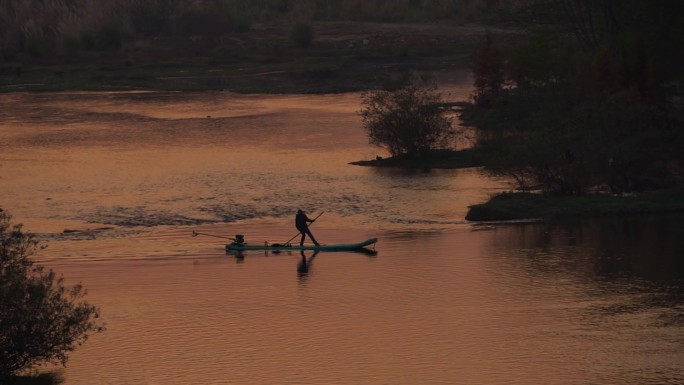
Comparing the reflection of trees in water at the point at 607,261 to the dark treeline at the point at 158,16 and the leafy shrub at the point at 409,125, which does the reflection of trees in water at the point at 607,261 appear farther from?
the dark treeline at the point at 158,16

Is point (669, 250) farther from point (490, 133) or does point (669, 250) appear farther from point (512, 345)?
point (490, 133)

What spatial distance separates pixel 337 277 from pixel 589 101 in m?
25.4

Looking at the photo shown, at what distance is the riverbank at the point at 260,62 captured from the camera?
11744 centimetres

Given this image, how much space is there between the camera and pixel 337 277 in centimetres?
4359

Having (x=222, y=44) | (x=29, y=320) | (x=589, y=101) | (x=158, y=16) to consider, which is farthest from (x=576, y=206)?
(x=158, y=16)

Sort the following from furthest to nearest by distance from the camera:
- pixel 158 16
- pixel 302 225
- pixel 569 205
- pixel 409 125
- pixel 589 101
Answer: pixel 158 16, pixel 409 125, pixel 589 101, pixel 569 205, pixel 302 225

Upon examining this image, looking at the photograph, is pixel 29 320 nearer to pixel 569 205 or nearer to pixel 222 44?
pixel 569 205

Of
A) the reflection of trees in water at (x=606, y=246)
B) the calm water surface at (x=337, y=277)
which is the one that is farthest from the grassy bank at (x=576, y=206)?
the calm water surface at (x=337, y=277)

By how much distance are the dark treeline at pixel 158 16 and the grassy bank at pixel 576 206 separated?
79.8 m

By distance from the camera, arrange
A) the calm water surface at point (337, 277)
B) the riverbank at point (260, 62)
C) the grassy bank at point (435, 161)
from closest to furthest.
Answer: the calm water surface at point (337, 277) < the grassy bank at point (435, 161) < the riverbank at point (260, 62)

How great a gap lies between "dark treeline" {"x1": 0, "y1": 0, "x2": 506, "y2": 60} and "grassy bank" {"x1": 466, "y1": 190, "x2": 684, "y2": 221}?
7984 centimetres

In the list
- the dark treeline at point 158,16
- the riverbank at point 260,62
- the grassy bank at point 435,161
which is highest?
the dark treeline at point 158,16

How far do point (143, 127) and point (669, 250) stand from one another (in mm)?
52452

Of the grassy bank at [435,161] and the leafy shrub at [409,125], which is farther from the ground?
the leafy shrub at [409,125]
